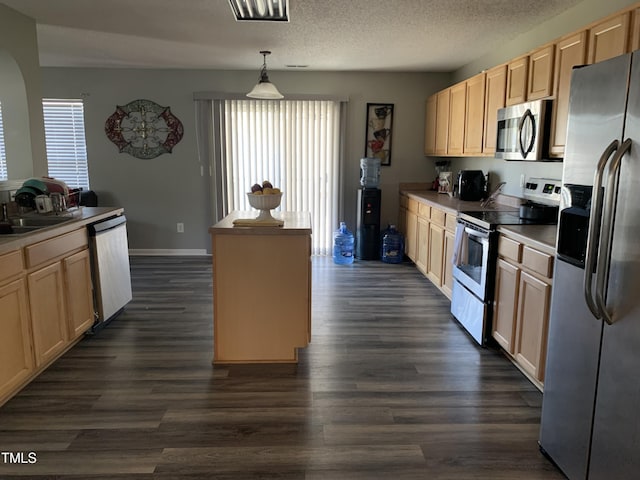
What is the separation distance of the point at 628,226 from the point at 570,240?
341mm

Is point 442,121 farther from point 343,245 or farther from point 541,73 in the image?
point 541,73

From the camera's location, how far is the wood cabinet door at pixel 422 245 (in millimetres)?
4918

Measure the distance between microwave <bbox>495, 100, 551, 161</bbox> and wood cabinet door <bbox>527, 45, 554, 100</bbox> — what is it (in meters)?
0.09

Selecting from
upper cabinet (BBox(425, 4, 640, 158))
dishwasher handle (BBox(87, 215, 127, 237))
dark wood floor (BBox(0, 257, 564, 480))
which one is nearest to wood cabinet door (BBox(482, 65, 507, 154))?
upper cabinet (BBox(425, 4, 640, 158))

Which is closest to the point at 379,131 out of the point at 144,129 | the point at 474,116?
the point at 474,116

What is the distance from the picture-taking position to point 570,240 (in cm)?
184

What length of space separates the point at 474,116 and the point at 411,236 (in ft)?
5.55

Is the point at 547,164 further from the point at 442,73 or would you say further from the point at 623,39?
the point at 442,73

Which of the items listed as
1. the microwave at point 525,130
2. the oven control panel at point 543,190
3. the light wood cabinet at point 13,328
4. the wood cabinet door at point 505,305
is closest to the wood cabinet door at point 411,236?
the oven control panel at point 543,190

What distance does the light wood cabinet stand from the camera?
7.72 feet

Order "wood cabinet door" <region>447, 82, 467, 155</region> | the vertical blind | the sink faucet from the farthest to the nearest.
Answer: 1. the vertical blind
2. "wood cabinet door" <region>447, 82, 467, 155</region>
3. the sink faucet

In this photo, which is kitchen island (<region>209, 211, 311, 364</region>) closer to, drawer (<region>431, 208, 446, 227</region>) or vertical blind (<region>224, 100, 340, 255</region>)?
drawer (<region>431, 208, 446, 227</region>)

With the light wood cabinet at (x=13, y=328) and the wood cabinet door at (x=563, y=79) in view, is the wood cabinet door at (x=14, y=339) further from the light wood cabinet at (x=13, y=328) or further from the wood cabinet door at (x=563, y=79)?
the wood cabinet door at (x=563, y=79)

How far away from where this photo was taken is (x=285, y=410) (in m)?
2.41
